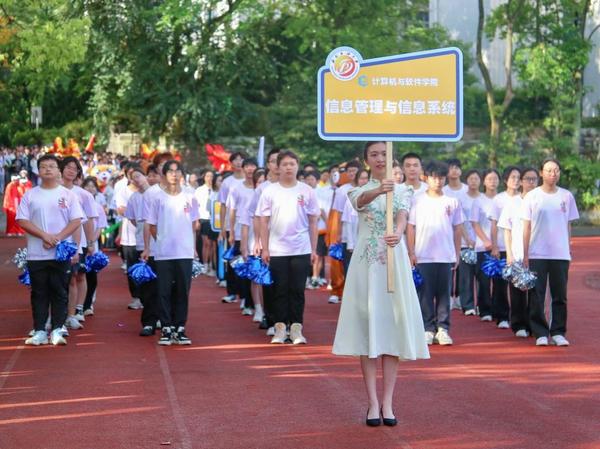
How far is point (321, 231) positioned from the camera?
70.2 ft

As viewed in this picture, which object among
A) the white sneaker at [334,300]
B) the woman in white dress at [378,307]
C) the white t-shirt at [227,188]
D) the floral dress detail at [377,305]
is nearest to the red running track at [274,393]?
the woman in white dress at [378,307]

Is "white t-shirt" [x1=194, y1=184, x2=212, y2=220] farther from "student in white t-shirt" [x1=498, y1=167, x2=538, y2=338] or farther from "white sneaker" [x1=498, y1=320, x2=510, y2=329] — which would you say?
"student in white t-shirt" [x1=498, y1=167, x2=538, y2=338]

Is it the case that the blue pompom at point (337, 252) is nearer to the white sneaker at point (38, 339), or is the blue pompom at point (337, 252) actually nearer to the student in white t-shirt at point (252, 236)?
the student in white t-shirt at point (252, 236)

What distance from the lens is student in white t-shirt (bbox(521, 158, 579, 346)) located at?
13578 mm

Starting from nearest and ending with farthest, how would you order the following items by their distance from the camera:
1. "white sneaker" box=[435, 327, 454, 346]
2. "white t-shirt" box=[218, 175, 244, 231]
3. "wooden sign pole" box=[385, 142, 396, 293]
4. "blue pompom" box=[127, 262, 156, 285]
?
"wooden sign pole" box=[385, 142, 396, 293] < "white sneaker" box=[435, 327, 454, 346] < "blue pompom" box=[127, 262, 156, 285] < "white t-shirt" box=[218, 175, 244, 231]

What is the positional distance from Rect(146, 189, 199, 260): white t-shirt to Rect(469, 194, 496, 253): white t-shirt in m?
4.12

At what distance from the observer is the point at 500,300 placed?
620 inches

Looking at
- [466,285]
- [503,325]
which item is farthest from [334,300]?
[503,325]

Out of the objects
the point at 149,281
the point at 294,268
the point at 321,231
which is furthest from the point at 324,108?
the point at 321,231

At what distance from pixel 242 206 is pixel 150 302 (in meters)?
2.41

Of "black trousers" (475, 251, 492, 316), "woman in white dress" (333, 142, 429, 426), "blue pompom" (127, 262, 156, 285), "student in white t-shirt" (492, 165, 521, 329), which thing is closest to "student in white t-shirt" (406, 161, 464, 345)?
"student in white t-shirt" (492, 165, 521, 329)

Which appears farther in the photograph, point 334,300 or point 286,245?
point 334,300

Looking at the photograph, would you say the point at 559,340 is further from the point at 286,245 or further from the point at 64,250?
the point at 64,250

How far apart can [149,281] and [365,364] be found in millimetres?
5932
